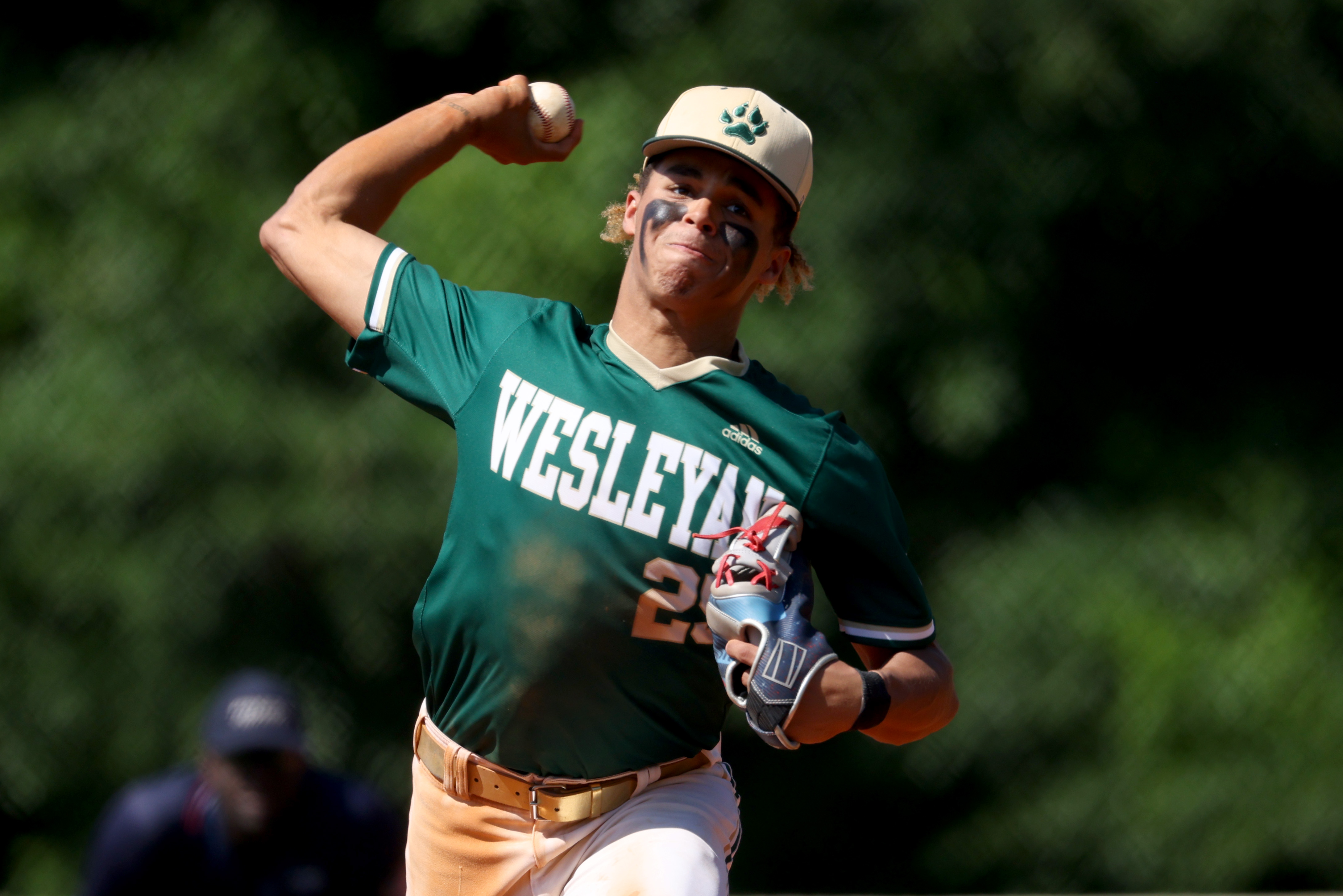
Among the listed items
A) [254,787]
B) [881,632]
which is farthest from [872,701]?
[254,787]

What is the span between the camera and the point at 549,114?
2.24m

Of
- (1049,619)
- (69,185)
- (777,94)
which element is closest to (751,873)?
(1049,619)

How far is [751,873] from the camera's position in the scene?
4.15 m

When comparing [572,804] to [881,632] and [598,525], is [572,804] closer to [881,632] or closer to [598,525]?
[598,525]

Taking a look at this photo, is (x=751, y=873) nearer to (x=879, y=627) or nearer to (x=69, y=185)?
(x=879, y=627)

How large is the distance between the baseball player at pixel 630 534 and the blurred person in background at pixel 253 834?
577 millimetres

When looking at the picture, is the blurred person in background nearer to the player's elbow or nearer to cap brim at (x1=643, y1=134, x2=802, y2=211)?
the player's elbow

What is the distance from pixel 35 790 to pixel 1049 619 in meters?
3.29

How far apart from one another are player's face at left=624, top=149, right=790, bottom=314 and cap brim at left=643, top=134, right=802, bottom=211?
2cm

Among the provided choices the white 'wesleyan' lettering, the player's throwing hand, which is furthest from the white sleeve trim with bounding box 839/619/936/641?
the player's throwing hand

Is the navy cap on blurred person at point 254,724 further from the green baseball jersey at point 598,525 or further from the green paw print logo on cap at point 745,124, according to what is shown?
the green paw print logo on cap at point 745,124

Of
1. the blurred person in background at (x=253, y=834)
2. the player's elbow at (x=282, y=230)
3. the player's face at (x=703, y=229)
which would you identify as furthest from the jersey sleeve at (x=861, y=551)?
the blurred person in background at (x=253, y=834)

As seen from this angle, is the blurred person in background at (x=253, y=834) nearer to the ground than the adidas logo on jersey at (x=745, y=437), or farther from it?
nearer to the ground

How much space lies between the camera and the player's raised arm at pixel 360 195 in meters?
2.02
